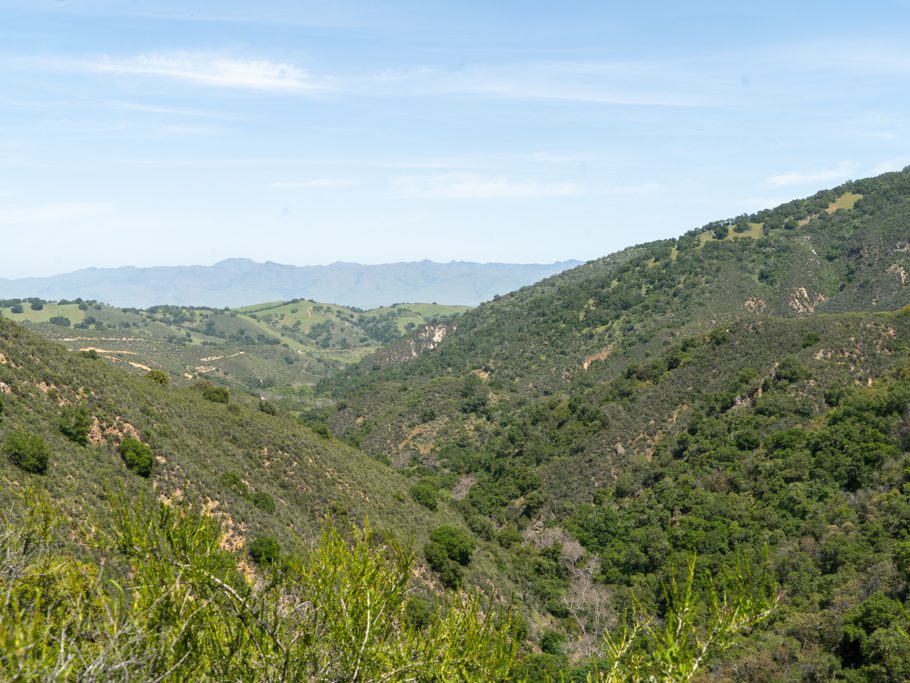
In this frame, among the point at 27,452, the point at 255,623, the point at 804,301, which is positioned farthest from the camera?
the point at 804,301

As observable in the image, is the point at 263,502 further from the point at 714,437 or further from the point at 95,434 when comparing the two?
the point at 714,437

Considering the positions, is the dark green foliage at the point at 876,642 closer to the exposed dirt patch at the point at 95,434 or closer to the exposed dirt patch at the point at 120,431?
the exposed dirt patch at the point at 120,431

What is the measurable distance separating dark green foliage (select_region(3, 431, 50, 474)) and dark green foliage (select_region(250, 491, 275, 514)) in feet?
40.2

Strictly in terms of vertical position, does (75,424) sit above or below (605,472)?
above

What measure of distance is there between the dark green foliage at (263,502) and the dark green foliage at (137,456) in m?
6.54

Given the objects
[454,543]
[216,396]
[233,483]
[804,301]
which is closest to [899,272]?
[804,301]

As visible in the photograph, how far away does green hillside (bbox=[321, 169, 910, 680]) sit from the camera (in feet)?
120

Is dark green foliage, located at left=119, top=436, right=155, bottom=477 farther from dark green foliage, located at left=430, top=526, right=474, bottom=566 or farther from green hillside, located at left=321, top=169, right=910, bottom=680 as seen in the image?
green hillside, located at left=321, top=169, right=910, bottom=680

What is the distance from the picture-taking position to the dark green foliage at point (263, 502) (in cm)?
3900

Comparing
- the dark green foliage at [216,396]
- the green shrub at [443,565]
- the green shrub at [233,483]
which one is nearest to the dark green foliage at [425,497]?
the green shrub at [443,565]

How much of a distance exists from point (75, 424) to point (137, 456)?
3944 millimetres

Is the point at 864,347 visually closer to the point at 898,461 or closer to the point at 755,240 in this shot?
the point at 898,461

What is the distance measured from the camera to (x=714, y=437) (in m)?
59.3

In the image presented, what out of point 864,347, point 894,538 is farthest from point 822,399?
point 894,538
